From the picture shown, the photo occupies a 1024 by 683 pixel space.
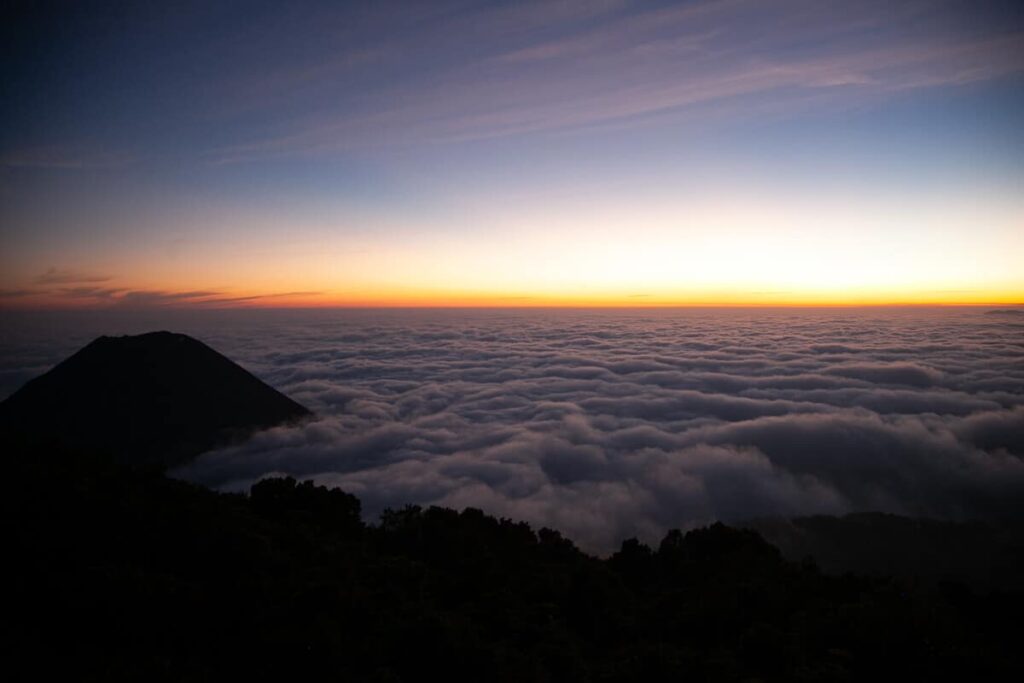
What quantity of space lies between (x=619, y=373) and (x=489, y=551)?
78119mm

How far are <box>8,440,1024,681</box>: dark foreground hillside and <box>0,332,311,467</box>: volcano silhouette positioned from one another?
3101 cm

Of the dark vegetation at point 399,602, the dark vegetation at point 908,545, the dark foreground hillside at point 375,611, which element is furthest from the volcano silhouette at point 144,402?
the dark vegetation at point 908,545

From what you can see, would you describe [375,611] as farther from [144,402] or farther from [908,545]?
[908,545]

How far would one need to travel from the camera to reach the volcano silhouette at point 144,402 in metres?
42.2

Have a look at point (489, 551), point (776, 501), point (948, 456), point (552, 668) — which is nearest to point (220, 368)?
point (489, 551)

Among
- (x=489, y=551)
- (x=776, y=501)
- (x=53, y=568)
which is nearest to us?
(x=53, y=568)

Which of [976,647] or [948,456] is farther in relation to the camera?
[948,456]

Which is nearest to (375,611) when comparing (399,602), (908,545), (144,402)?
(399,602)

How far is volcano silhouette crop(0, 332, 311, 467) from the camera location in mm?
42156

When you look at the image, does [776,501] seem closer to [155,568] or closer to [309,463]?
[309,463]

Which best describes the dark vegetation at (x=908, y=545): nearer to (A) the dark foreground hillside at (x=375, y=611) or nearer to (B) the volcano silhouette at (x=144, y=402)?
(A) the dark foreground hillside at (x=375, y=611)

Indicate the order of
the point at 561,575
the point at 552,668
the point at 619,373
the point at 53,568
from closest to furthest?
the point at 53,568 → the point at 552,668 → the point at 561,575 → the point at 619,373

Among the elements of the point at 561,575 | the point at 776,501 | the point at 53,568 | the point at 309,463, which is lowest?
the point at 776,501

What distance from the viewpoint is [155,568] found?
Result: 417 inches
